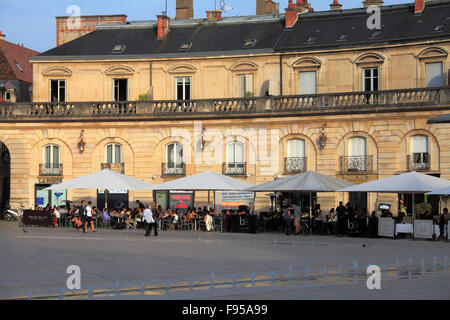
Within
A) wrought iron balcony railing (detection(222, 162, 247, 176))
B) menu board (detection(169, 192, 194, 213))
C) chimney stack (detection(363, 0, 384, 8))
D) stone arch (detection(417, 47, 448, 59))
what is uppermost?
chimney stack (detection(363, 0, 384, 8))

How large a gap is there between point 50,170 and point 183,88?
8028 mm

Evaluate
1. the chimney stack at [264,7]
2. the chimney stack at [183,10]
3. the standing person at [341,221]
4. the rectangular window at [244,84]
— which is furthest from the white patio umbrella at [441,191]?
A: the chimney stack at [183,10]

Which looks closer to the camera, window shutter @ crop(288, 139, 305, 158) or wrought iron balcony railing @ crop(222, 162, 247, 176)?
window shutter @ crop(288, 139, 305, 158)

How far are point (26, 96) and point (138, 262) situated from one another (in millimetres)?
37261

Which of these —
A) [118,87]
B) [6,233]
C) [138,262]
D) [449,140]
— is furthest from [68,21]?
[138,262]

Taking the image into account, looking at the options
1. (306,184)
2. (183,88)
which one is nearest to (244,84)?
(183,88)

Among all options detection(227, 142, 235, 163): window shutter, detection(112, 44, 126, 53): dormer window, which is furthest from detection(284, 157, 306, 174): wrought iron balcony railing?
detection(112, 44, 126, 53): dormer window

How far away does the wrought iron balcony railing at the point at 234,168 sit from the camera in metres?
41.4

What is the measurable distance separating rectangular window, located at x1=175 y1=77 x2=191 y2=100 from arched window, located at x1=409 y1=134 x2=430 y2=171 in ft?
40.8

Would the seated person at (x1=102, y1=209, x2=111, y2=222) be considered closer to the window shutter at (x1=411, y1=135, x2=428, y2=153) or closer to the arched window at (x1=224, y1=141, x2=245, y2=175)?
the arched window at (x1=224, y1=141, x2=245, y2=175)

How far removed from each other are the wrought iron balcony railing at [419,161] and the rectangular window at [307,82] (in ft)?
A: 21.9

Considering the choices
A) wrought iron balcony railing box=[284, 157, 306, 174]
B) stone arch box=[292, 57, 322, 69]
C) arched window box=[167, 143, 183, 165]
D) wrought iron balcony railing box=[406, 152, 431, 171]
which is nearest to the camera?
wrought iron balcony railing box=[406, 152, 431, 171]

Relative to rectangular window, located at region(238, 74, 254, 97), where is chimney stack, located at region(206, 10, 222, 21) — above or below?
above

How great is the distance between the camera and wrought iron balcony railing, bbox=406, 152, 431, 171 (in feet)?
123
